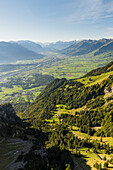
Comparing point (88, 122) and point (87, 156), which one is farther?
point (88, 122)

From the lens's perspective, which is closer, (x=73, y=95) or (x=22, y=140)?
(x=22, y=140)

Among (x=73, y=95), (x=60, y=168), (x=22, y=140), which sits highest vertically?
(x=73, y=95)

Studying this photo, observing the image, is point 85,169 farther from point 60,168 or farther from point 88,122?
point 88,122

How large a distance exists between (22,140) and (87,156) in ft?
135

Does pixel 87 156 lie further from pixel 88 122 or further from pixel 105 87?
pixel 105 87

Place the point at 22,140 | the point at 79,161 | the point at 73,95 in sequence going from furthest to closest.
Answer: the point at 73,95
the point at 22,140
the point at 79,161

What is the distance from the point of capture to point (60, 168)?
3850cm

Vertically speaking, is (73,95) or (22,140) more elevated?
(73,95)

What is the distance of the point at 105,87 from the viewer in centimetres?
13250

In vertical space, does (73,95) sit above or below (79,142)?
above

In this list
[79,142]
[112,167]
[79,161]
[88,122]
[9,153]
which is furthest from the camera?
[88,122]

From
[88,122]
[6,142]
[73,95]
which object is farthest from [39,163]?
[73,95]

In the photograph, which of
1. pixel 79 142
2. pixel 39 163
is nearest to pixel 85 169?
pixel 39 163

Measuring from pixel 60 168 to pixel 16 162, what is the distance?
20.3 metres
